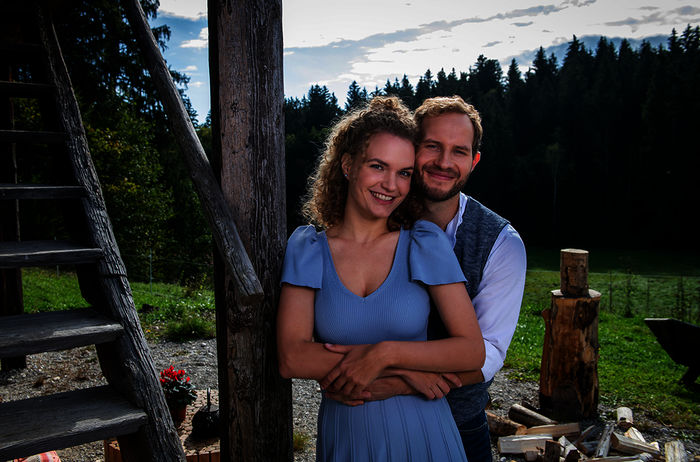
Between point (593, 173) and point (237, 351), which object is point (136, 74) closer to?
point (237, 351)

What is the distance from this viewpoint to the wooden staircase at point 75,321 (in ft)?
6.26

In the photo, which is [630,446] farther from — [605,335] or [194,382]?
[605,335]

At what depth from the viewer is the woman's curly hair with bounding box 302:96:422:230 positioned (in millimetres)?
2084

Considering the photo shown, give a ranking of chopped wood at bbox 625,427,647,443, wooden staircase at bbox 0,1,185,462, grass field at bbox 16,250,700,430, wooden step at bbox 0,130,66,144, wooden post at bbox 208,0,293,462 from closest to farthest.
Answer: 1. wooden staircase at bbox 0,1,185,462
2. wooden post at bbox 208,0,293,462
3. wooden step at bbox 0,130,66,144
4. chopped wood at bbox 625,427,647,443
5. grass field at bbox 16,250,700,430

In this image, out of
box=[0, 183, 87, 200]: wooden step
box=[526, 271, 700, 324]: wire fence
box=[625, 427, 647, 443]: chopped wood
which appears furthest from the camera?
box=[526, 271, 700, 324]: wire fence

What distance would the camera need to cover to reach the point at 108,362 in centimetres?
225

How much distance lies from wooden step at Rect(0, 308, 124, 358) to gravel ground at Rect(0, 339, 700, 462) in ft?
9.24

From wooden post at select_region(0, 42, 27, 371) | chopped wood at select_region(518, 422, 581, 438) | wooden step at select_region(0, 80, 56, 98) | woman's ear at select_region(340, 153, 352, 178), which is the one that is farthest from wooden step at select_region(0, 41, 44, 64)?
chopped wood at select_region(518, 422, 581, 438)

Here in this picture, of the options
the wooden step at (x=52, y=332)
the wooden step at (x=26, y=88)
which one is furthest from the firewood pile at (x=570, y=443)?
the wooden step at (x=26, y=88)

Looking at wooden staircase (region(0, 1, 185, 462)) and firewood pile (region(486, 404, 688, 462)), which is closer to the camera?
wooden staircase (region(0, 1, 185, 462))

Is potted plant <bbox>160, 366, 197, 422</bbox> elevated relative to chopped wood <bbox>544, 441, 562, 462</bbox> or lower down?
elevated

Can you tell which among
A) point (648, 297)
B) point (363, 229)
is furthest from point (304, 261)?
point (648, 297)

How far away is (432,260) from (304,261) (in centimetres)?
52

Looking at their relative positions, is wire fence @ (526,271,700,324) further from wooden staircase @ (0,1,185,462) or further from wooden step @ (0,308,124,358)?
wooden step @ (0,308,124,358)
